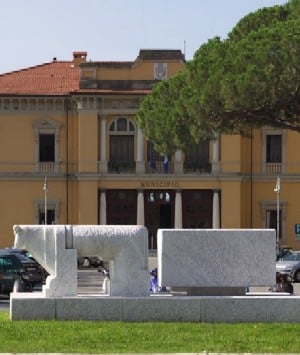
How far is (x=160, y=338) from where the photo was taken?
16.4 m

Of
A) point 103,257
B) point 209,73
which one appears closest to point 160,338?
point 103,257

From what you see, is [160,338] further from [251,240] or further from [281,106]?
[281,106]

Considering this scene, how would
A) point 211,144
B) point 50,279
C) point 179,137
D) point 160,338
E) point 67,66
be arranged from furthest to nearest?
1. point 67,66
2. point 211,144
3. point 179,137
4. point 50,279
5. point 160,338

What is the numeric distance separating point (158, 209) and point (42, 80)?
10281mm

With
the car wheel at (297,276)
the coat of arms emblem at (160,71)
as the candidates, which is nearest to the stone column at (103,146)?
the coat of arms emblem at (160,71)

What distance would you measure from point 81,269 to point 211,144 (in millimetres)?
15349

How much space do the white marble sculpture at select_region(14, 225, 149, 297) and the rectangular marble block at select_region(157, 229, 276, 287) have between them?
17.4 inches

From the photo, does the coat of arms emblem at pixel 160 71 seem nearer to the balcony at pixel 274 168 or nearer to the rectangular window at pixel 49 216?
the balcony at pixel 274 168

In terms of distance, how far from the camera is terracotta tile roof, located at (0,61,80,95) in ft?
210

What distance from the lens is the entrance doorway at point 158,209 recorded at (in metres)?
63.6

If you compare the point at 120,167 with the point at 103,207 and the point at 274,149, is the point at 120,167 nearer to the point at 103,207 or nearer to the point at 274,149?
the point at 103,207

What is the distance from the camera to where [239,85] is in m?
28.5

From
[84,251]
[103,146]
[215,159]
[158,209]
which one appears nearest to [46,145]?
[103,146]

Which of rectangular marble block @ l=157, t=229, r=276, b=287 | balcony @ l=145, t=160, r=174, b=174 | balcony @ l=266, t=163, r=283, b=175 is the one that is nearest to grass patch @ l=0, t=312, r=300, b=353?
rectangular marble block @ l=157, t=229, r=276, b=287
